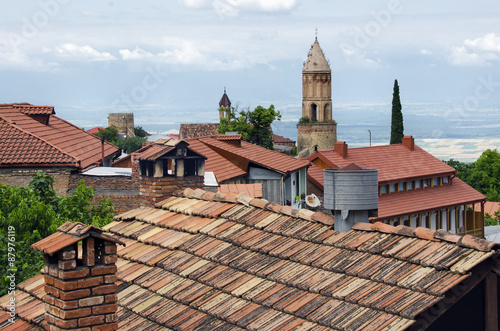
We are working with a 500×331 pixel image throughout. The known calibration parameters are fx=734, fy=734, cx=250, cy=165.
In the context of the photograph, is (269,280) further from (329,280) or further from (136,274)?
(136,274)

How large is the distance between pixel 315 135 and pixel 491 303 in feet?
374

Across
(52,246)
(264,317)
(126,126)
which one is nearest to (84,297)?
(52,246)

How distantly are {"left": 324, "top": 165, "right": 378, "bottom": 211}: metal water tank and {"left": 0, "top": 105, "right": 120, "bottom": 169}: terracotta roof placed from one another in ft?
64.3

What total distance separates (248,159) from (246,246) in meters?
26.9

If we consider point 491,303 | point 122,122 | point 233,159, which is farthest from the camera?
point 122,122

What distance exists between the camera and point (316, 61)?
406ft

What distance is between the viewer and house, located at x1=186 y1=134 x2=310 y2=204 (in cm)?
3416

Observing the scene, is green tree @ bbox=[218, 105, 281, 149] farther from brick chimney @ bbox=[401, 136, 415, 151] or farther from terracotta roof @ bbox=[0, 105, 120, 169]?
terracotta roof @ bbox=[0, 105, 120, 169]

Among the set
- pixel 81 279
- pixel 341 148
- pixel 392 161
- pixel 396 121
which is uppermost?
pixel 396 121

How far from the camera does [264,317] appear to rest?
7125mm

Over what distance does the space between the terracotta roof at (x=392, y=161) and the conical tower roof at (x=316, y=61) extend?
233 ft

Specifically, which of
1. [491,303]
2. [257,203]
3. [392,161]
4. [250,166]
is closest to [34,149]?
[250,166]

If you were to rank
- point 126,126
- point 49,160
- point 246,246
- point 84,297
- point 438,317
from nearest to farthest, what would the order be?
1. point 438,317
2. point 84,297
3. point 246,246
4. point 49,160
5. point 126,126

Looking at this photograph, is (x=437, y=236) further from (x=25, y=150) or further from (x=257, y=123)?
(x=257, y=123)
